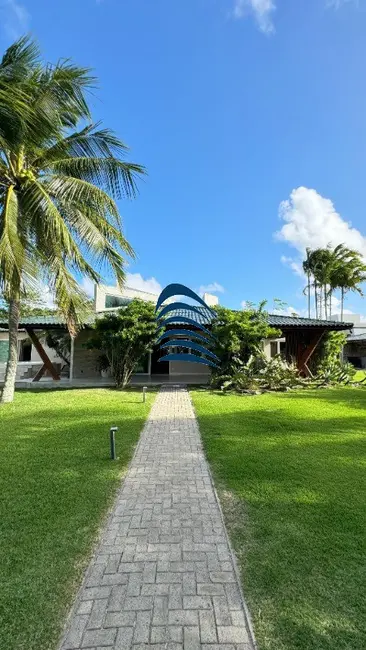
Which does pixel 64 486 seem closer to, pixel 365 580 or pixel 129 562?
pixel 129 562

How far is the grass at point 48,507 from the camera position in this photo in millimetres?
2262

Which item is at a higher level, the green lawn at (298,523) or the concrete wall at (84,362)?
the concrete wall at (84,362)

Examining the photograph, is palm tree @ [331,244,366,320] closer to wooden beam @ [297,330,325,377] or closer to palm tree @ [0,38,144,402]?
wooden beam @ [297,330,325,377]

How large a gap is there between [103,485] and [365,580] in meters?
3.02

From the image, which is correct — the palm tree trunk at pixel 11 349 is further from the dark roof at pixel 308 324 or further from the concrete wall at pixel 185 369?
the dark roof at pixel 308 324

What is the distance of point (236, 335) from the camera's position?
14.2m

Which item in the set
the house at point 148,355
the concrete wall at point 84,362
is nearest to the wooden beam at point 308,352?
the house at point 148,355

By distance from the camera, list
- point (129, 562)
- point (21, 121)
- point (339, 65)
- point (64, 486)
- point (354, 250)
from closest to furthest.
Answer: point (129, 562), point (64, 486), point (21, 121), point (339, 65), point (354, 250)

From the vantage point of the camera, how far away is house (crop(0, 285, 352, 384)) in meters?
16.3

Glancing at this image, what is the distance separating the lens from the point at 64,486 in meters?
4.35

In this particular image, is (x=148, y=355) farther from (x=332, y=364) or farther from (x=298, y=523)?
(x=298, y=523)

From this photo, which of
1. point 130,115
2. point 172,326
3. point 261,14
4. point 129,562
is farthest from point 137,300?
point 129,562

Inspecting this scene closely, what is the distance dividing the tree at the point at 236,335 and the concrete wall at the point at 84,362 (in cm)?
714

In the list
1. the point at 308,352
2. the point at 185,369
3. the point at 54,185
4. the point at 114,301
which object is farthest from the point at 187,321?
the point at 114,301
